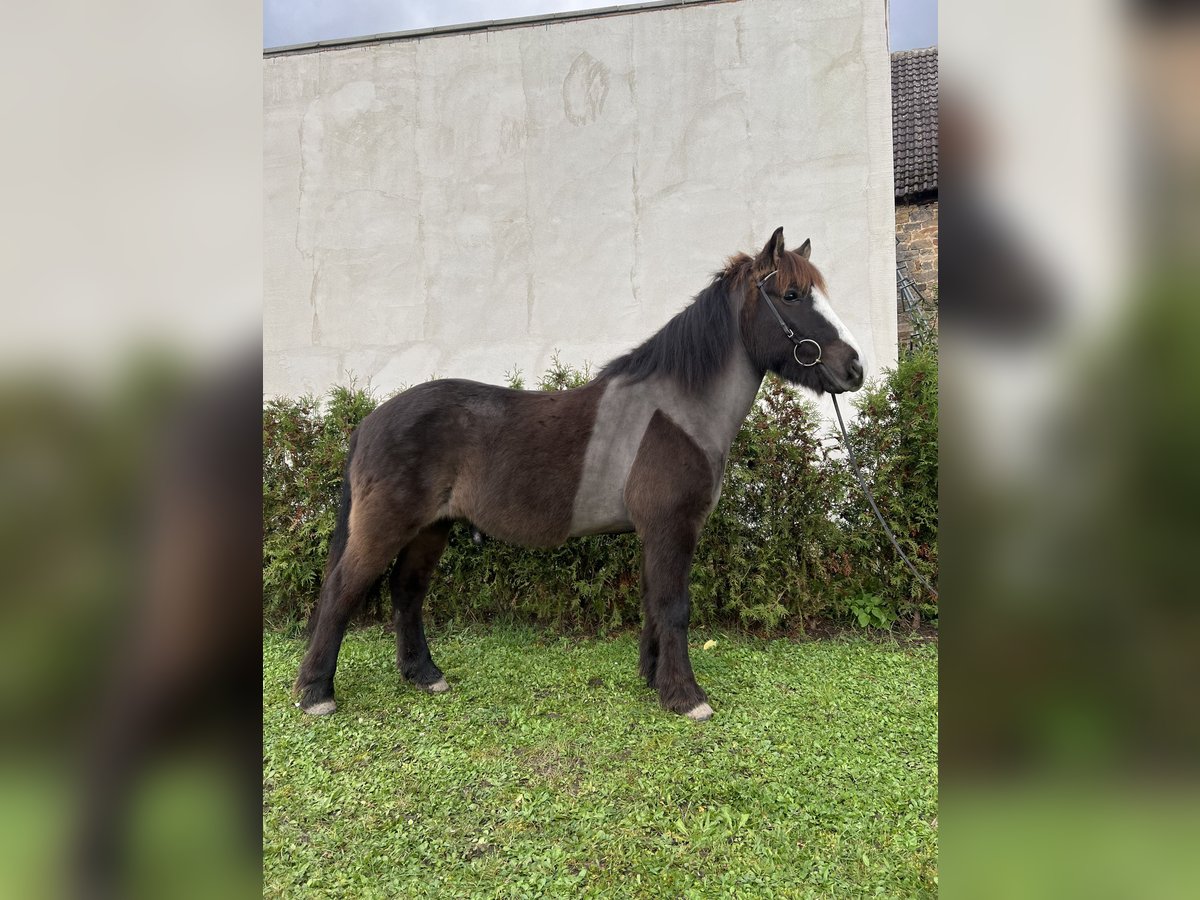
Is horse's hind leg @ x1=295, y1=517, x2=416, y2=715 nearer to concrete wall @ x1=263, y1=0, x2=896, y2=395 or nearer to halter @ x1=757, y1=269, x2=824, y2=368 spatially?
halter @ x1=757, y1=269, x2=824, y2=368

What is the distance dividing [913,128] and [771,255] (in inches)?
349

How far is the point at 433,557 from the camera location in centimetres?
339

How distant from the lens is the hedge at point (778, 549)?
13.6 feet

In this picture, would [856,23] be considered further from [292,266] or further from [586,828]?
[586,828]

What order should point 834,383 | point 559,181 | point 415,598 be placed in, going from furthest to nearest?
point 559,181
point 415,598
point 834,383

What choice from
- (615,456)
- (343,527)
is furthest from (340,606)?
(615,456)

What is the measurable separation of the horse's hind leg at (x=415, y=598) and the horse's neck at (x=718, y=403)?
1394 mm

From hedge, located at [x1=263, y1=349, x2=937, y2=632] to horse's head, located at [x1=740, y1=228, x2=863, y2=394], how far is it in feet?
4.36
